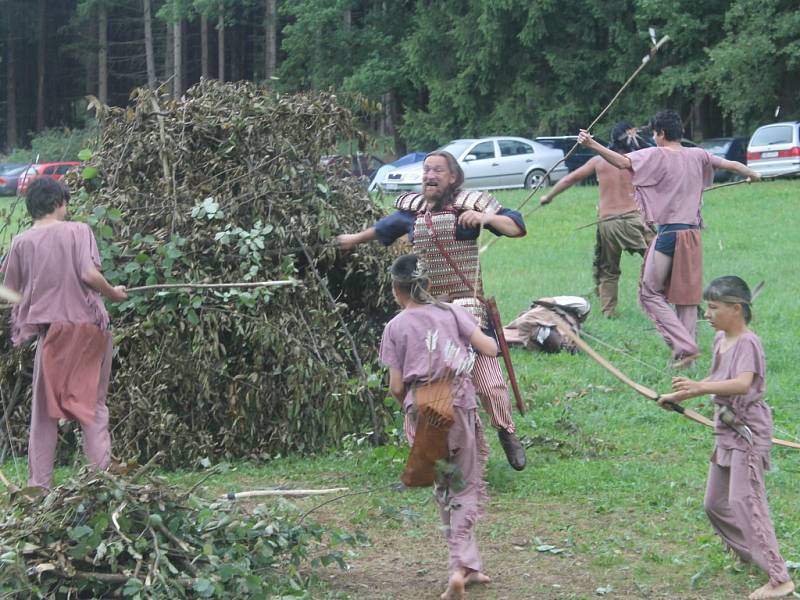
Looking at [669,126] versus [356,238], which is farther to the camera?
[669,126]

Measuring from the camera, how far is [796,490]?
669cm

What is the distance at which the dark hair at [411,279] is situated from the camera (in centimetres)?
526

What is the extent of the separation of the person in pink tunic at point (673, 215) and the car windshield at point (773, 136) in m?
18.1

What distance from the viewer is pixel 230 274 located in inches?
302

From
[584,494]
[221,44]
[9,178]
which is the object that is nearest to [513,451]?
[584,494]

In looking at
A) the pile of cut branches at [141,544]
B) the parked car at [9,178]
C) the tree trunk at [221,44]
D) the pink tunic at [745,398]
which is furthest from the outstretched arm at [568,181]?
the tree trunk at [221,44]

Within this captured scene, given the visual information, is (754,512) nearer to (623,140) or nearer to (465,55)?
(623,140)

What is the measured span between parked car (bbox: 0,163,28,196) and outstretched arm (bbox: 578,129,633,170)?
2476 centimetres

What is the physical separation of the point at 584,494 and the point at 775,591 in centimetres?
183

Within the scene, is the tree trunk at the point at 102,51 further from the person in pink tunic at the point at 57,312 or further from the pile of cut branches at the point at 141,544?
the pile of cut branches at the point at 141,544

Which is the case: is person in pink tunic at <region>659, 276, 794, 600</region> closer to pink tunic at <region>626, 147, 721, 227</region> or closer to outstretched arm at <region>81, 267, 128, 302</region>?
outstretched arm at <region>81, 267, 128, 302</region>

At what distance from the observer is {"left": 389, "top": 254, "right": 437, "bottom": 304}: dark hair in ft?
17.3

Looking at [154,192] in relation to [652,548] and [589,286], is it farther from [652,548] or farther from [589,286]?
[589,286]

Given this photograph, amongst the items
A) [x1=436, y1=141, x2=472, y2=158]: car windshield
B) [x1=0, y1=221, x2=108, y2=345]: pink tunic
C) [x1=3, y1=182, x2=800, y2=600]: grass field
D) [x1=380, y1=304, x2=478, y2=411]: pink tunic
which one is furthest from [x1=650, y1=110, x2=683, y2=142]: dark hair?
[x1=436, y1=141, x2=472, y2=158]: car windshield
